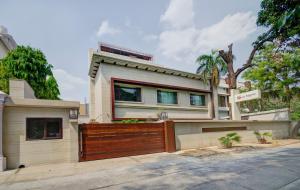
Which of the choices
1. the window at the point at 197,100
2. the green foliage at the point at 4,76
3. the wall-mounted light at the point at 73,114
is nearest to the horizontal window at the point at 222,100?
the window at the point at 197,100

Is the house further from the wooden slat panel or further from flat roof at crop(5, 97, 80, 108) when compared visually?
the wooden slat panel

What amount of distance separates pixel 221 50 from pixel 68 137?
1770 cm

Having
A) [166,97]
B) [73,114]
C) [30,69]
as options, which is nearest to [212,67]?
[166,97]

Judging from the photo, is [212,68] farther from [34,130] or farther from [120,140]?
[34,130]

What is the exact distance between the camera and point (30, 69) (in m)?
18.9

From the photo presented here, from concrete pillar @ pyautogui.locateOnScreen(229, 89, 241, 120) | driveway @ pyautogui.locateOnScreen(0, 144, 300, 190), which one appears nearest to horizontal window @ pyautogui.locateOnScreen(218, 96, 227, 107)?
concrete pillar @ pyautogui.locateOnScreen(229, 89, 241, 120)

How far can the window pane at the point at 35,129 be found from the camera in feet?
31.4

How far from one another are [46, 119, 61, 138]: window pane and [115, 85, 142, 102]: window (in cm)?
616

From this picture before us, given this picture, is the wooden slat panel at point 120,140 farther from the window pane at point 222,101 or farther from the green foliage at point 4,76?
the window pane at point 222,101

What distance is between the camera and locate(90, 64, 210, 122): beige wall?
15.2m

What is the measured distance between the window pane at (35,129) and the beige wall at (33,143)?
0.21 metres

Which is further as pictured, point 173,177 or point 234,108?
point 234,108

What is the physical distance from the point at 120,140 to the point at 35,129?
169 inches

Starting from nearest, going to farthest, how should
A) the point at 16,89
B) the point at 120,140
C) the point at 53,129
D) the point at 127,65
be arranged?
the point at 16,89 → the point at 53,129 → the point at 120,140 → the point at 127,65
